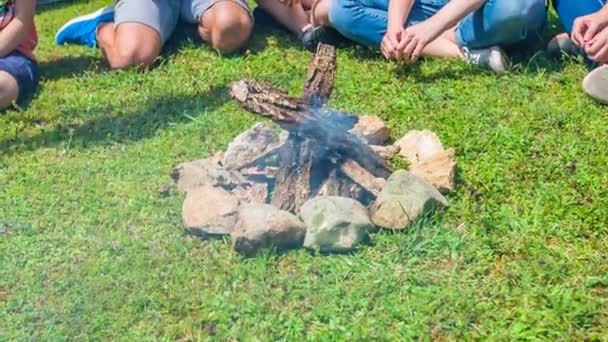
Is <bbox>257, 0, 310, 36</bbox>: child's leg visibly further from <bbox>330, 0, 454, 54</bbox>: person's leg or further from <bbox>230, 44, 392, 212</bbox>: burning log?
<bbox>230, 44, 392, 212</bbox>: burning log

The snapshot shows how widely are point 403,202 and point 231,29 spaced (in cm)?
209

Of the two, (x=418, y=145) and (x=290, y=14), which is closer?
(x=418, y=145)

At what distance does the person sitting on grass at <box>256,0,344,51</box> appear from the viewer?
15.4 feet

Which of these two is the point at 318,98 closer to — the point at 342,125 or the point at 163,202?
the point at 342,125

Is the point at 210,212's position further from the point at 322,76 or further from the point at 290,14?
the point at 290,14

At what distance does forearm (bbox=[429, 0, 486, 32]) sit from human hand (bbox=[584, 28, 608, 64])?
538mm

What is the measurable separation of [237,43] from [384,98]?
106cm

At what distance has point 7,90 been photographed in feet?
13.9

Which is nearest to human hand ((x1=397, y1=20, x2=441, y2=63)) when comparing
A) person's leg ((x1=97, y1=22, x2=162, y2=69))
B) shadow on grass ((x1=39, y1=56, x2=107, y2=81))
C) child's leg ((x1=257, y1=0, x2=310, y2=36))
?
child's leg ((x1=257, y1=0, x2=310, y2=36))

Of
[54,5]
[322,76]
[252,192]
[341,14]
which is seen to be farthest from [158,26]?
[54,5]

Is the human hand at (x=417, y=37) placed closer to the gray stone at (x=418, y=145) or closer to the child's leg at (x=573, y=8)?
the child's leg at (x=573, y=8)

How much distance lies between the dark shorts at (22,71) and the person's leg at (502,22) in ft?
6.98

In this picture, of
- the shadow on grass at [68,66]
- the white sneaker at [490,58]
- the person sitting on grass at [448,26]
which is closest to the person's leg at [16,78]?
the shadow on grass at [68,66]

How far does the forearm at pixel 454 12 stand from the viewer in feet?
13.2
